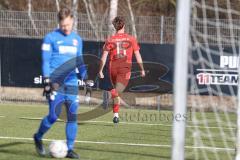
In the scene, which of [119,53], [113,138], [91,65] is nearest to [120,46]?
[119,53]

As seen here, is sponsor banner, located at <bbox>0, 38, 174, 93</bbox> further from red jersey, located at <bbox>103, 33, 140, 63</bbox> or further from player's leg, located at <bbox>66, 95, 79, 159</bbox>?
player's leg, located at <bbox>66, 95, 79, 159</bbox>

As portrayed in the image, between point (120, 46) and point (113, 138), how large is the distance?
117 inches

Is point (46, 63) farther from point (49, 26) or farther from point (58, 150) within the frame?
point (49, 26)

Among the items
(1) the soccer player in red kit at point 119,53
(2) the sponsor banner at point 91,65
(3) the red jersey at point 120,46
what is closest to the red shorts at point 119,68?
(1) the soccer player in red kit at point 119,53

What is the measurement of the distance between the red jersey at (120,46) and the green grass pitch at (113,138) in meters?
1.42

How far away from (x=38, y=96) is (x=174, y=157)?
50.6 feet

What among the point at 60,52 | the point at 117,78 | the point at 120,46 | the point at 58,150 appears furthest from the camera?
the point at 117,78

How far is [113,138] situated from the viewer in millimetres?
11117

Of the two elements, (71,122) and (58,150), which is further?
(71,122)

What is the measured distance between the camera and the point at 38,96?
19703mm

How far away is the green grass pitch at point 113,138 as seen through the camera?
9133 millimetres

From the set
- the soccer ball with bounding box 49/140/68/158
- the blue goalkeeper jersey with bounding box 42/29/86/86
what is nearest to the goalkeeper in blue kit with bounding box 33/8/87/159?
the blue goalkeeper jersey with bounding box 42/29/86/86

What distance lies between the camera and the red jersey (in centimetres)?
1348

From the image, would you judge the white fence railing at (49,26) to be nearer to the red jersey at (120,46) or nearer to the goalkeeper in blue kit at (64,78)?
the red jersey at (120,46)
